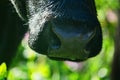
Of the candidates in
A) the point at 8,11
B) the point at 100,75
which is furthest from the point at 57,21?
the point at 100,75

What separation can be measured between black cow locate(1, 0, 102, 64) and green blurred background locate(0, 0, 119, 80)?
163cm

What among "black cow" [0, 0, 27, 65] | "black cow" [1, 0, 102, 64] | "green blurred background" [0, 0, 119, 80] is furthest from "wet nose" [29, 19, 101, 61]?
"green blurred background" [0, 0, 119, 80]

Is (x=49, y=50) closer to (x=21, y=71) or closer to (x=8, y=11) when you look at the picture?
(x=8, y=11)

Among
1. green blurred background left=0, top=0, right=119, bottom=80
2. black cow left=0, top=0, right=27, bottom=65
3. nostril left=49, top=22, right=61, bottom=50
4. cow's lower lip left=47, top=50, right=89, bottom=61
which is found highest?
nostril left=49, top=22, right=61, bottom=50

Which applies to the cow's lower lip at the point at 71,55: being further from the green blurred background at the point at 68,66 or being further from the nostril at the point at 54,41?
the green blurred background at the point at 68,66

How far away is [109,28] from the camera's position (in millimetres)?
4711

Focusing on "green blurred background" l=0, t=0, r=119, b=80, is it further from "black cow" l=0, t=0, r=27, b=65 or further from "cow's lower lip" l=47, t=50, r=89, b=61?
"cow's lower lip" l=47, t=50, r=89, b=61

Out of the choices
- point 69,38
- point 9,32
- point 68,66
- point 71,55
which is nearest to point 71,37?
point 69,38

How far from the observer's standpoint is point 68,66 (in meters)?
4.56

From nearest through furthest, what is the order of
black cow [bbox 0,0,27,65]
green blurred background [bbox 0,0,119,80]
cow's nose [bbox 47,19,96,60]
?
cow's nose [bbox 47,19,96,60], black cow [bbox 0,0,27,65], green blurred background [bbox 0,0,119,80]

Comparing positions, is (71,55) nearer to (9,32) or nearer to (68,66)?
(9,32)

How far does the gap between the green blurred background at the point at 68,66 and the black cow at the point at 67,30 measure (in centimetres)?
163

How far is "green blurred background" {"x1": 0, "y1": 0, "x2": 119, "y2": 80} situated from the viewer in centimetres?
433

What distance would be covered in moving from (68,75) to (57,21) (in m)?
1.99
